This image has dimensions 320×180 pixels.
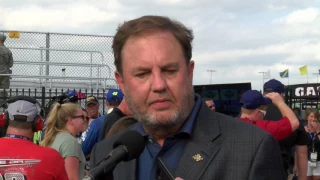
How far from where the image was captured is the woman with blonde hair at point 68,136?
5605 millimetres

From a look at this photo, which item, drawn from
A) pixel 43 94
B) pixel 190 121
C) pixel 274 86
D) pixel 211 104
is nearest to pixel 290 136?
pixel 274 86

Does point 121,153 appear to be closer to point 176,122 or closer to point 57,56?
point 176,122

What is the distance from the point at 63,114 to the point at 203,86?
12.1ft

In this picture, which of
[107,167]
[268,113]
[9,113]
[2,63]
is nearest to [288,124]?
[268,113]

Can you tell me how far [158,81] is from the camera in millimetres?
2238

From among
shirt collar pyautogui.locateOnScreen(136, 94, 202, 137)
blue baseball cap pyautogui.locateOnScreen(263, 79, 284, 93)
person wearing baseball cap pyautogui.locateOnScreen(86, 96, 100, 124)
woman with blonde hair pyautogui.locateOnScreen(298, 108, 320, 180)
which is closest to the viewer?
shirt collar pyautogui.locateOnScreen(136, 94, 202, 137)

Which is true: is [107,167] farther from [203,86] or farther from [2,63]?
[2,63]

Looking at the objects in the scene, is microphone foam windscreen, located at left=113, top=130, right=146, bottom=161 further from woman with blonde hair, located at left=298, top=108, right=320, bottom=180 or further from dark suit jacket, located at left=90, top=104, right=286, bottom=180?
woman with blonde hair, located at left=298, top=108, right=320, bottom=180

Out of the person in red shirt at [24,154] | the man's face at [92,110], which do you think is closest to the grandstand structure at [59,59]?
the man's face at [92,110]

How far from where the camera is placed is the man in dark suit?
2.16 metres

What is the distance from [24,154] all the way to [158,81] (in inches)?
100

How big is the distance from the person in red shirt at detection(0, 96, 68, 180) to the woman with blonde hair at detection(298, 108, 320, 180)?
588 cm

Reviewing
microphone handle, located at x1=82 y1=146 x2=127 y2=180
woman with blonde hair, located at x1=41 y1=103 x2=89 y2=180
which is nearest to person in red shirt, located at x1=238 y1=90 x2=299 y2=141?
woman with blonde hair, located at x1=41 y1=103 x2=89 y2=180

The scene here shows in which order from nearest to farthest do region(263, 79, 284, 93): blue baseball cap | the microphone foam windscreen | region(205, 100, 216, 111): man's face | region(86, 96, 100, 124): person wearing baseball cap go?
the microphone foam windscreen → region(263, 79, 284, 93): blue baseball cap → region(205, 100, 216, 111): man's face → region(86, 96, 100, 124): person wearing baseball cap
